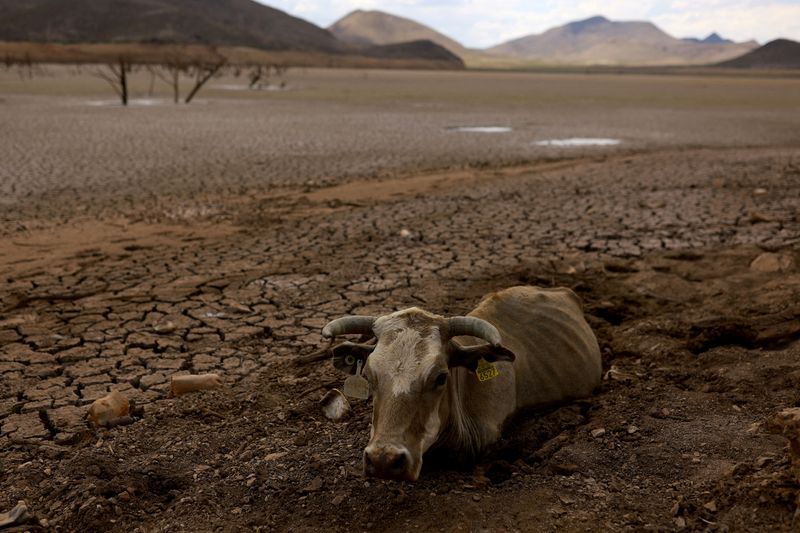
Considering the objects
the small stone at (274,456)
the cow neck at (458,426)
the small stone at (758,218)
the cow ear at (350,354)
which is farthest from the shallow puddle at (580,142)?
the small stone at (274,456)

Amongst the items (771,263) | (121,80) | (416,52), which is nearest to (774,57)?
(416,52)

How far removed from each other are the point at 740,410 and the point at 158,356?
4224mm

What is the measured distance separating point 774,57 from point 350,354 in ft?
553

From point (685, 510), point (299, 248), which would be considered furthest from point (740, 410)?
point (299, 248)

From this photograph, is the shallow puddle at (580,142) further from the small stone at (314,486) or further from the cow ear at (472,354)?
the small stone at (314,486)

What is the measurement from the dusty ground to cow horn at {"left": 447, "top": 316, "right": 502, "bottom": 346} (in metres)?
0.73

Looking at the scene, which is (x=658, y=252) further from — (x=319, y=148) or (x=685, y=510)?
(x=319, y=148)

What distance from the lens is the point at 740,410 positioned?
4367 millimetres

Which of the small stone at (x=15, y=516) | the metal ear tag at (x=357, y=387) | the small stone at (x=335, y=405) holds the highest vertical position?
the metal ear tag at (x=357, y=387)

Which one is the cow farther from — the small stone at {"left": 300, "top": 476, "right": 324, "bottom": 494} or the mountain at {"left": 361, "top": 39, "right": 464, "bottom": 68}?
the mountain at {"left": 361, "top": 39, "right": 464, "bottom": 68}

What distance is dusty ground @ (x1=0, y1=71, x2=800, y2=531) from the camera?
3.59m

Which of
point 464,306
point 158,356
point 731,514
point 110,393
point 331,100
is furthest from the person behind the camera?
point 331,100

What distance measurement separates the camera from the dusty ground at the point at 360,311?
359cm

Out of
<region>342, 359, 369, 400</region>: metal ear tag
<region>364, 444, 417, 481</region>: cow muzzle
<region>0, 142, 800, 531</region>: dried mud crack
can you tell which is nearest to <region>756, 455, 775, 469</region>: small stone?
<region>0, 142, 800, 531</region>: dried mud crack
